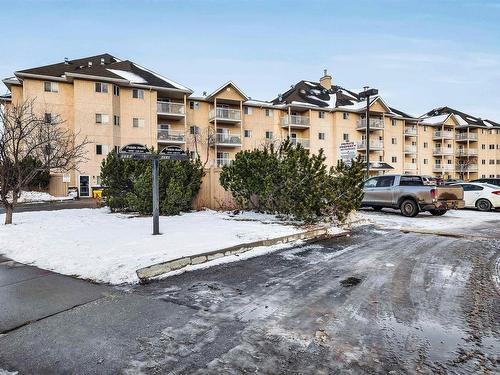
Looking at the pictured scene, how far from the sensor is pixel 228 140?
37156 mm

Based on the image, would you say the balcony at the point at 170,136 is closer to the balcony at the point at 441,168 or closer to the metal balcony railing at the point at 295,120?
the metal balcony railing at the point at 295,120

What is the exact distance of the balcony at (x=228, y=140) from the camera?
36.5m

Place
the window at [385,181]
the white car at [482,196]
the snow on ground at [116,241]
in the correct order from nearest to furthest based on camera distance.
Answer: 1. the snow on ground at [116,241]
2. the window at [385,181]
3. the white car at [482,196]

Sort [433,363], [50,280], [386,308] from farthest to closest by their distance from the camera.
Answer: [50,280] < [386,308] < [433,363]

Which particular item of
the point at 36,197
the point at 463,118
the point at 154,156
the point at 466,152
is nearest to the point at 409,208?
the point at 154,156

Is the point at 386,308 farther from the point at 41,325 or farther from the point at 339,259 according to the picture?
the point at 41,325

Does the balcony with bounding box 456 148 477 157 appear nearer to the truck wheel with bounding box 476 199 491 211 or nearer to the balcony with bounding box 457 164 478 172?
the balcony with bounding box 457 164 478 172

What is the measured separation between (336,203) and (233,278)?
627 centimetres

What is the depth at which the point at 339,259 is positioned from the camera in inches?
255

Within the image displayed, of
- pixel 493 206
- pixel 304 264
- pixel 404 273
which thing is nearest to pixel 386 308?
pixel 404 273

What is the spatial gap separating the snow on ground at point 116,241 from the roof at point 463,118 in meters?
58.7

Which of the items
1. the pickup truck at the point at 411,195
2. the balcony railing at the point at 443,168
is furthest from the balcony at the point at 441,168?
the pickup truck at the point at 411,195

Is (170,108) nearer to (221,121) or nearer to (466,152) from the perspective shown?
(221,121)

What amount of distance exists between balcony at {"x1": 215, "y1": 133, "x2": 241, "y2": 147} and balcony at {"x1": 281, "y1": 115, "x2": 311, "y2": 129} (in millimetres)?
6563
